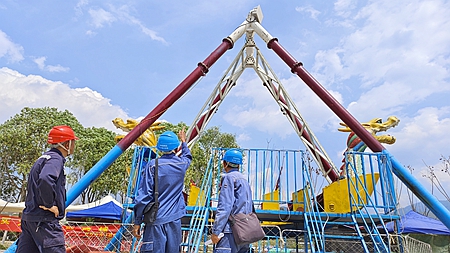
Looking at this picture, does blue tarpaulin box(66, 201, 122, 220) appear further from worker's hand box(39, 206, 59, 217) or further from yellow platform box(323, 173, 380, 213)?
worker's hand box(39, 206, 59, 217)

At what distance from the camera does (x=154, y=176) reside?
4105 mm

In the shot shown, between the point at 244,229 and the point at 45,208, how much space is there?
7.24ft

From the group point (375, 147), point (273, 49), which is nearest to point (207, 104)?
point (273, 49)

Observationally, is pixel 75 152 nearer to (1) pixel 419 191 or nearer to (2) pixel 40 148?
(2) pixel 40 148

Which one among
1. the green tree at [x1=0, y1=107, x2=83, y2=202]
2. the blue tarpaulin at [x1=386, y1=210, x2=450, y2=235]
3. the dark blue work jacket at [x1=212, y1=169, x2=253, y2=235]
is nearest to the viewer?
the dark blue work jacket at [x1=212, y1=169, x2=253, y2=235]

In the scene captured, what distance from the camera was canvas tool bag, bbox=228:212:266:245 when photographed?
429 cm

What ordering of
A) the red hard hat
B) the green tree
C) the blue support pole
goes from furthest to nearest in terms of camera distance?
the green tree
the blue support pole
the red hard hat

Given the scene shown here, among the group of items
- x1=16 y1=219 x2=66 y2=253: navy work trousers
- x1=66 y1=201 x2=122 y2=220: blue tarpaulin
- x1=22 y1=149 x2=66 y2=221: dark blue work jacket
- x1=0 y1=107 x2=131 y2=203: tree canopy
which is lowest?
x1=16 y1=219 x2=66 y2=253: navy work trousers

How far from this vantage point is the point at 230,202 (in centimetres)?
Result: 434

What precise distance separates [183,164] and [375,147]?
5.94 metres

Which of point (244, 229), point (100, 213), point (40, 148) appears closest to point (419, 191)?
point (244, 229)

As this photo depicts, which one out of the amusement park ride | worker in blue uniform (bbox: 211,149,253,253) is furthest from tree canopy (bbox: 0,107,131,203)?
worker in blue uniform (bbox: 211,149,253,253)

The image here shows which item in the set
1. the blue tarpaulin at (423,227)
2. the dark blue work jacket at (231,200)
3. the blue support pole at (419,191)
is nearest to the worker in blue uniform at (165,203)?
the dark blue work jacket at (231,200)

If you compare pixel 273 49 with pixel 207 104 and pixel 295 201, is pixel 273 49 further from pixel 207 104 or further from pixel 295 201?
pixel 295 201
